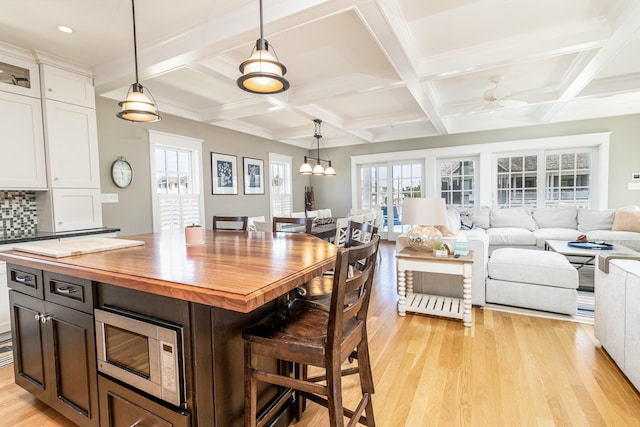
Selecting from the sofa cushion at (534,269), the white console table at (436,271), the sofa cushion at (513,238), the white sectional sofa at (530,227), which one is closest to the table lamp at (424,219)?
the white console table at (436,271)

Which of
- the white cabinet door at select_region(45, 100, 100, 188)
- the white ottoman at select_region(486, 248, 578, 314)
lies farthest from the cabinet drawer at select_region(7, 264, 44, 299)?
the white ottoman at select_region(486, 248, 578, 314)

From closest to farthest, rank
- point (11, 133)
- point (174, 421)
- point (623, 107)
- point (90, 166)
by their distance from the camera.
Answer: point (174, 421), point (11, 133), point (90, 166), point (623, 107)

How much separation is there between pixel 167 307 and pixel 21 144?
2995 millimetres

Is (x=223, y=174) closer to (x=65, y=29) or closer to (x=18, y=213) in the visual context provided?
(x=18, y=213)

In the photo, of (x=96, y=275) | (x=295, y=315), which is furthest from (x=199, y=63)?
(x=295, y=315)

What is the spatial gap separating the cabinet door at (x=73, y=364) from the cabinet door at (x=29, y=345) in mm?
86

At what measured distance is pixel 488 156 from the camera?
6059 mm

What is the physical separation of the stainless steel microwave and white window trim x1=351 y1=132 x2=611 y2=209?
20.9 feet

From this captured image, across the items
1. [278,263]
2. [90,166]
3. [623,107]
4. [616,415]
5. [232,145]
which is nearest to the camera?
[278,263]

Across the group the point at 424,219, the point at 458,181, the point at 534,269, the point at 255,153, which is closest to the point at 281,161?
the point at 255,153

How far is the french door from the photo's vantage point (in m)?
6.91

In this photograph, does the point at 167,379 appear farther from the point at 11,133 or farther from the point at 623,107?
the point at 623,107

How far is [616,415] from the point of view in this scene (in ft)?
5.08

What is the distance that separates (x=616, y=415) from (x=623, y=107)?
5.71 m
